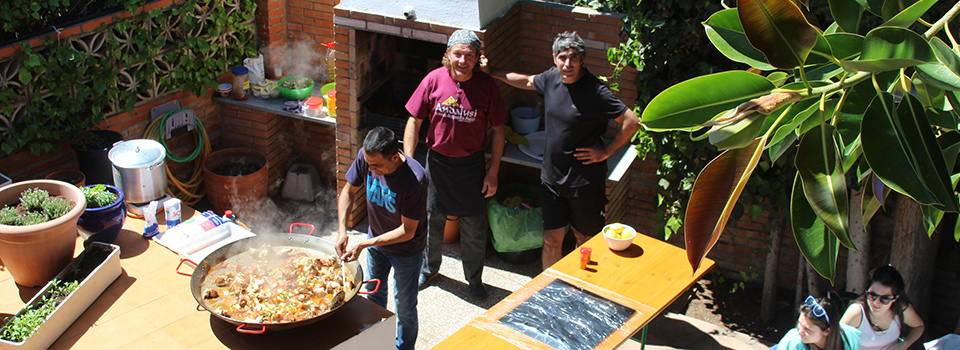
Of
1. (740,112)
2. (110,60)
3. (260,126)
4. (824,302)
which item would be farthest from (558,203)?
(740,112)

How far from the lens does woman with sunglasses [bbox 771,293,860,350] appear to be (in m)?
4.35

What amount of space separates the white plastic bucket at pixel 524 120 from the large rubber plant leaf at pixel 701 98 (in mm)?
4921

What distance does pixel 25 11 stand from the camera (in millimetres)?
5336

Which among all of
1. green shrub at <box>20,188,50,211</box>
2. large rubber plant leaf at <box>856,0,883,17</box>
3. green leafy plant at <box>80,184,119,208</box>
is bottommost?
green leafy plant at <box>80,184,119,208</box>

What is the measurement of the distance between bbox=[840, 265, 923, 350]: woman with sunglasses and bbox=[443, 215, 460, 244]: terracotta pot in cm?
314

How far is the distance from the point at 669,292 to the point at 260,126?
4.32m

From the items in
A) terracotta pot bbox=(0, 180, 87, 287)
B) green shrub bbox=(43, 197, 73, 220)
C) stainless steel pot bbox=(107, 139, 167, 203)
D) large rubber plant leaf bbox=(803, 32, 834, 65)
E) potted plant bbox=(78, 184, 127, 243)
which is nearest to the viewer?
large rubber plant leaf bbox=(803, 32, 834, 65)

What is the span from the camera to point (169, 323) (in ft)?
13.0

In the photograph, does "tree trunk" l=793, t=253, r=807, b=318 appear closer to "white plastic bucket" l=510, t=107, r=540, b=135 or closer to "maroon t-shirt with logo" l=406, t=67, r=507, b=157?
"white plastic bucket" l=510, t=107, r=540, b=135

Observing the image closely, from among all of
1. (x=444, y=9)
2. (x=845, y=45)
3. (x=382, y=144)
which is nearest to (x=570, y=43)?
(x=444, y=9)

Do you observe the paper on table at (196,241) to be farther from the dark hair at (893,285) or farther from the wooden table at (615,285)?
the dark hair at (893,285)

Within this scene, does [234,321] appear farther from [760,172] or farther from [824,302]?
[760,172]

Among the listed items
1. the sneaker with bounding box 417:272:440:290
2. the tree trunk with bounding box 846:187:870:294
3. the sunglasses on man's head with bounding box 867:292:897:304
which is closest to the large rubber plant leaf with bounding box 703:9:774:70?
the sunglasses on man's head with bounding box 867:292:897:304

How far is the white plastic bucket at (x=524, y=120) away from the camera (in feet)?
20.8
